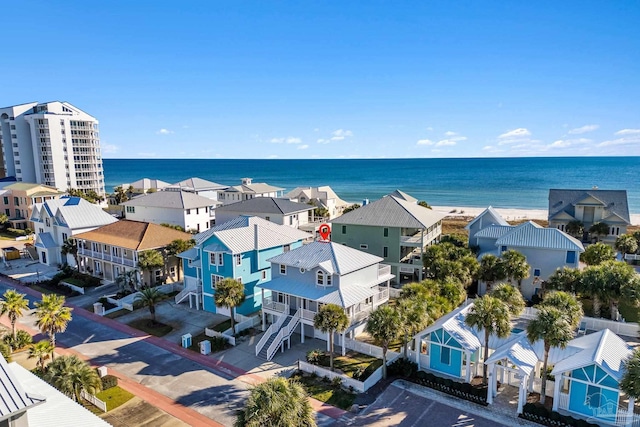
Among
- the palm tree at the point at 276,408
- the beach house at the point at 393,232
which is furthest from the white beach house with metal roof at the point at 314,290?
the palm tree at the point at 276,408

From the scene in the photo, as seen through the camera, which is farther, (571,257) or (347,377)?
(571,257)

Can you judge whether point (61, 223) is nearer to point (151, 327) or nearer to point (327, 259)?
point (151, 327)

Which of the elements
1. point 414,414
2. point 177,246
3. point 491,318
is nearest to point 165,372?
point 414,414

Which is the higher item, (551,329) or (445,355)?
(551,329)

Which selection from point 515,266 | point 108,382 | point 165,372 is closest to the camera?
point 108,382

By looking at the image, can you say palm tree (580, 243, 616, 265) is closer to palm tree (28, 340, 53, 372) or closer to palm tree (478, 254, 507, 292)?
palm tree (478, 254, 507, 292)

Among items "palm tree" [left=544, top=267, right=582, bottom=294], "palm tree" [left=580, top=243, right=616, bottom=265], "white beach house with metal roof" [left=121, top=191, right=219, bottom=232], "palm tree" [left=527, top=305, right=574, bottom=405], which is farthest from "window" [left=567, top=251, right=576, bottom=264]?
→ "white beach house with metal roof" [left=121, top=191, right=219, bottom=232]

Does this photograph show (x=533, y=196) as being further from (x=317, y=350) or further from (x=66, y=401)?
(x=66, y=401)
